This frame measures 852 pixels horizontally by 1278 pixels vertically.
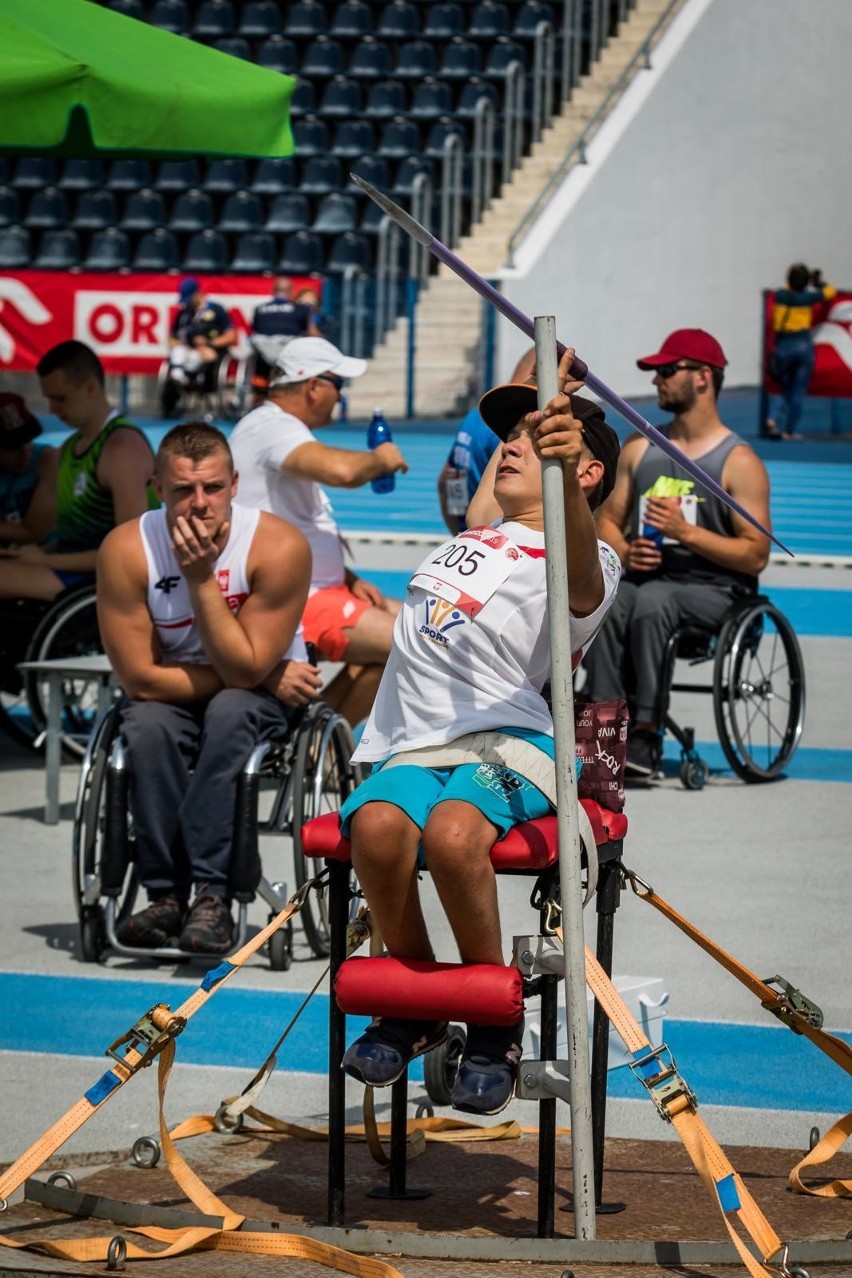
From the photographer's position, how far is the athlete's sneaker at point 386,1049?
10.7 ft

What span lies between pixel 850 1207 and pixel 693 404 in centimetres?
439

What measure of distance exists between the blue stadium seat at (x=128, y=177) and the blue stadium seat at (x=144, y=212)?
0.45 metres

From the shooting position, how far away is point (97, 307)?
22266 millimetres

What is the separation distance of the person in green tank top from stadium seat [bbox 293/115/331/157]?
18885 mm

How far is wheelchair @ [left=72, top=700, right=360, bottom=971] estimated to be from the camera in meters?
5.21

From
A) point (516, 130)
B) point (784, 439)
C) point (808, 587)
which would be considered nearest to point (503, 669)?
point (808, 587)

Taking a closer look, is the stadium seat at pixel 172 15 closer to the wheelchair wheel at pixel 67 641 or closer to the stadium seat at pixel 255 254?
the stadium seat at pixel 255 254

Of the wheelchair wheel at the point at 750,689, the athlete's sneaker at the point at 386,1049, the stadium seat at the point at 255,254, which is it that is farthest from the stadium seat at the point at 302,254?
the athlete's sneaker at the point at 386,1049

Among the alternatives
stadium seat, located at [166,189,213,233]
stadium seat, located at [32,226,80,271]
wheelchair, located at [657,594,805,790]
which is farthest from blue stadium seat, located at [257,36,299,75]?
wheelchair, located at [657,594,805,790]

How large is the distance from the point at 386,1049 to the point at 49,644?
434 cm

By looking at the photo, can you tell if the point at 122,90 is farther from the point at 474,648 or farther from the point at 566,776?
the point at 566,776

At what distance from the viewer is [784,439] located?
72.3ft

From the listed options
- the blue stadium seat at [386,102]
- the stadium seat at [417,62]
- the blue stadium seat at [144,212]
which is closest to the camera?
the blue stadium seat at [144,212]

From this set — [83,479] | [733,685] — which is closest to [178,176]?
[83,479]
